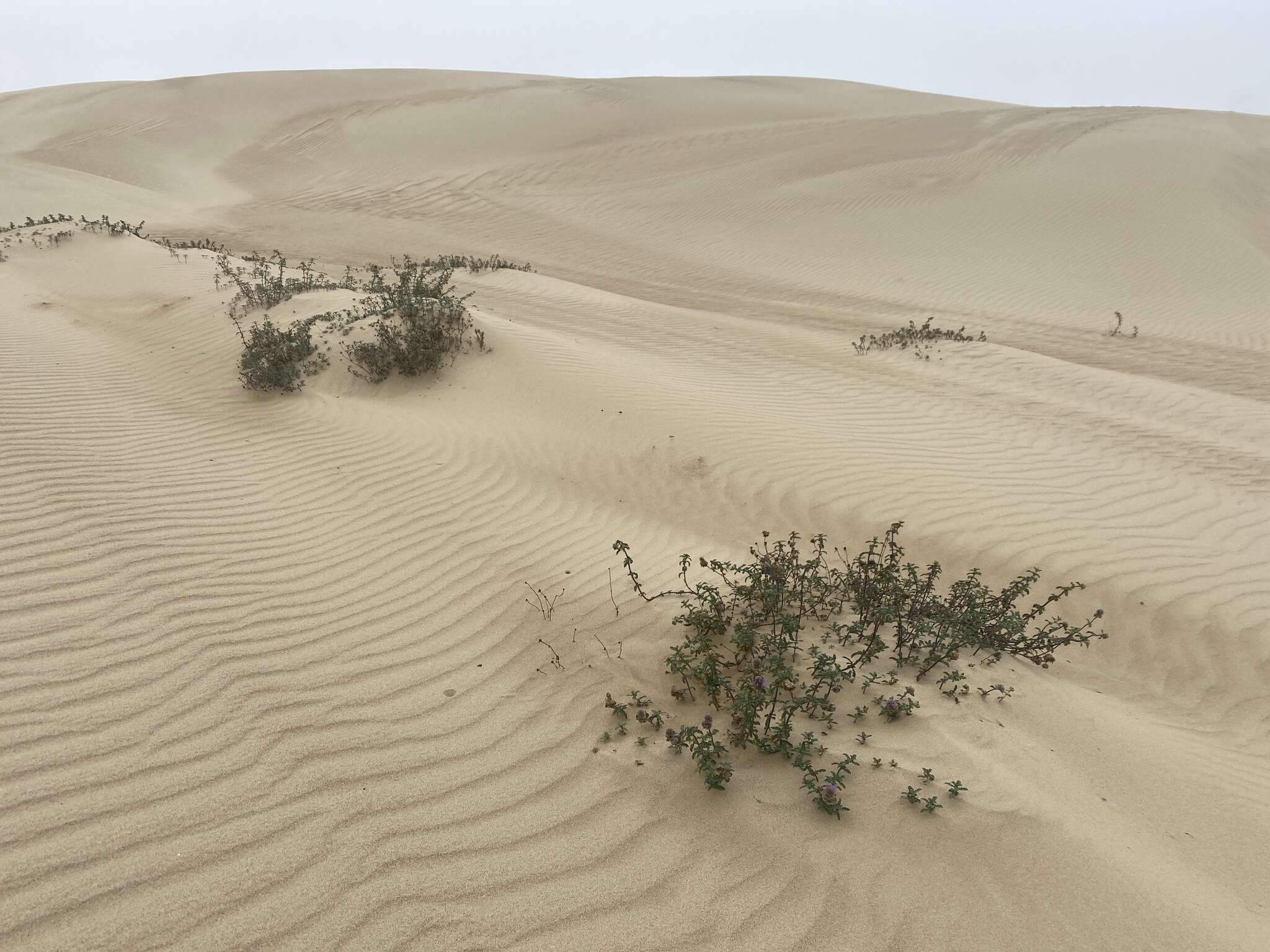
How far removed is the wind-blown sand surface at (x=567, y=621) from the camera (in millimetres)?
2459

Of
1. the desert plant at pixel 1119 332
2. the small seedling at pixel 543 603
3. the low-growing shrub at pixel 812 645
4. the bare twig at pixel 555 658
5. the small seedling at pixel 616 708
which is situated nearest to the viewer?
the low-growing shrub at pixel 812 645

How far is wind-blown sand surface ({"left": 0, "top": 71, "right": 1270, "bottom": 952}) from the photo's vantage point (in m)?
2.46

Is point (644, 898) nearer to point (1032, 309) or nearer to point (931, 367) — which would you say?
point (931, 367)

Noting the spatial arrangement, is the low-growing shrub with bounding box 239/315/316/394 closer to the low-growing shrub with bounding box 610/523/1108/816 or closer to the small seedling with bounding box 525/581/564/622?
the small seedling with bounding box 525/581/564/622

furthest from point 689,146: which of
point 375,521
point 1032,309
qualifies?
point 375,521

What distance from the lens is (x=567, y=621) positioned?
4.01 metres

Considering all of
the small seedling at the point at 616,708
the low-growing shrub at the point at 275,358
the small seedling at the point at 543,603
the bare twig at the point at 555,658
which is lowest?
the small seedling at the point at 616,708

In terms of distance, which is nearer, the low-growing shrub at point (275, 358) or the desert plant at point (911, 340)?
the low-growing shrub at point (275, 358)

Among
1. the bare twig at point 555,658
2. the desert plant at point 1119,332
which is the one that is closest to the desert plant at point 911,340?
the desert plant at point 1119,332

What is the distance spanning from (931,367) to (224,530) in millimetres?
9031

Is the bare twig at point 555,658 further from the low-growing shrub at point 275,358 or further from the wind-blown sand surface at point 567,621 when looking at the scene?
the low-growing shrub at point 275,358

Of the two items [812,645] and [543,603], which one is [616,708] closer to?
[543,603]

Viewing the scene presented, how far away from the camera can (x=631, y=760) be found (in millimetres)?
3039

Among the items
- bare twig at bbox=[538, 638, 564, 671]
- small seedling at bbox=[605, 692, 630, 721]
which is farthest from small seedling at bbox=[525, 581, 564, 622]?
small seedling at bbox=[605, 692, 630, 721]
